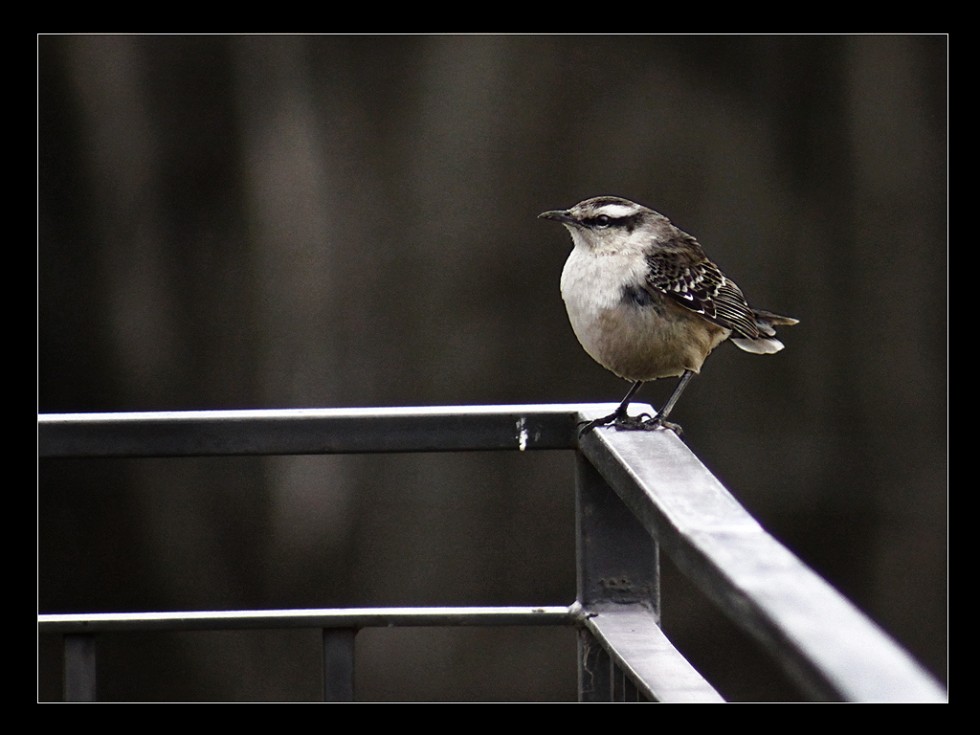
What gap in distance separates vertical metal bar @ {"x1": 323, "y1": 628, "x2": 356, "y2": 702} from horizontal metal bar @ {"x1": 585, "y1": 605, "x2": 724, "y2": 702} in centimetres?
43

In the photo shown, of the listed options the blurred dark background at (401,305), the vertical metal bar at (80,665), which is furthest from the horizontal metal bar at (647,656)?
the blurred dark background at (401,305)

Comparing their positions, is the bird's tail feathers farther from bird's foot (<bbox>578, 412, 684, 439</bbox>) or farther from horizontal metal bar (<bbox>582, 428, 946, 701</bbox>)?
horizontal metal bar (<bbox>582, 428, 946, 701</bbox>)

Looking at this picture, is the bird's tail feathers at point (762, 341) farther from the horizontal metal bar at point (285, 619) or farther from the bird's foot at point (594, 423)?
the horizontal metal bar at point (285, 619)

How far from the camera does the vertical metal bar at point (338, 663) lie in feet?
8.13

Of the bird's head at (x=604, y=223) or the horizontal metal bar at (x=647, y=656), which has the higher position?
the bird's head at (x=604, y=223)

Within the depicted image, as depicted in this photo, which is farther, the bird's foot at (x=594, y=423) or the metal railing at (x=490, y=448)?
the bird's foot at (x=594, y=423)

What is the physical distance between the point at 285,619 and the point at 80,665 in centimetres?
37

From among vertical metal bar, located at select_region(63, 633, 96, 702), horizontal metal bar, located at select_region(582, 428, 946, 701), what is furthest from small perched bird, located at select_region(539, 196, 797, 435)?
vertical metal bar, located at select_region(63, 633, 96, 702)

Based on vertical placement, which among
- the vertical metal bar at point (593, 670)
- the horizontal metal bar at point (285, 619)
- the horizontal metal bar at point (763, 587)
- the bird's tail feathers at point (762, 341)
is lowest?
the vertical metal bar at point (593, 670)

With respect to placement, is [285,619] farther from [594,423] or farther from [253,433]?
[594,423]

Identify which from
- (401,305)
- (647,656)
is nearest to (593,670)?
(647,656)

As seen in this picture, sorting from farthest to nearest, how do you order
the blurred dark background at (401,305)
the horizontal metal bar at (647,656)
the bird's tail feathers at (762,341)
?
the blurred dark background at (401,305), the bird's tail feathers at (762,341), the horizontal metal bar at (647,656)

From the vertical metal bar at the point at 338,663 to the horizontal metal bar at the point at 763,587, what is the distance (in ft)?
2.03

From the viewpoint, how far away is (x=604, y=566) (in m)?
2.62
